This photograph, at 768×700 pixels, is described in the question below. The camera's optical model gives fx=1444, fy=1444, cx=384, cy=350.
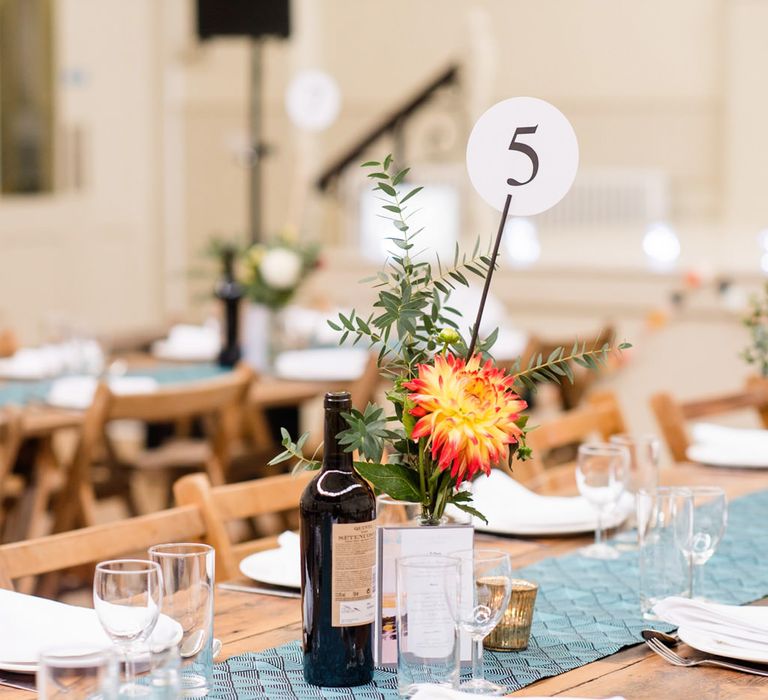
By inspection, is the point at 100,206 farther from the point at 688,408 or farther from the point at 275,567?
the point at 275,567

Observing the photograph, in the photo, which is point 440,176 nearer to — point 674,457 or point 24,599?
point 674,457

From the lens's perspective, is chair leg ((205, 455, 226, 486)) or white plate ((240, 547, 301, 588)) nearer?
white plate ((240, 547, 301, 588))

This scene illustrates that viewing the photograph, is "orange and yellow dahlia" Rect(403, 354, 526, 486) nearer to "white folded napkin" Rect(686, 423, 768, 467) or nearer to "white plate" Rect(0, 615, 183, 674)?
"white plate" Rect(0, 615, 183, 674)

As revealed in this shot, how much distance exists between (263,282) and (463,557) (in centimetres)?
303

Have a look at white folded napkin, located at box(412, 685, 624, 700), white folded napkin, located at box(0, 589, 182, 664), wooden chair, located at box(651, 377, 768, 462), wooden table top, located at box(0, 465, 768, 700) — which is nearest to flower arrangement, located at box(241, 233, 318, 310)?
wooden chair, located at box(651, 377, 768, 462)

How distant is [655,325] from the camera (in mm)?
5477

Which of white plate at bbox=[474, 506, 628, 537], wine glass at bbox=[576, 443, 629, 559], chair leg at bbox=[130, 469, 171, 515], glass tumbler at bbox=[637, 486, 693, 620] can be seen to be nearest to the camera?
glass tumbler at bbox=[637, 486, 693, 620]

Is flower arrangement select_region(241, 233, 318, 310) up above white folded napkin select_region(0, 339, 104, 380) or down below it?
above

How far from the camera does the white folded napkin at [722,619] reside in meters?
1.64

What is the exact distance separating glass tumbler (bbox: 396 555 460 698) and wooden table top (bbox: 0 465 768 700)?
0.29 feet

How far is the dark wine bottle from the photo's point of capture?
1543 millimetres

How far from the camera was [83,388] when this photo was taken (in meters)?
3.99

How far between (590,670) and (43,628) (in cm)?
63

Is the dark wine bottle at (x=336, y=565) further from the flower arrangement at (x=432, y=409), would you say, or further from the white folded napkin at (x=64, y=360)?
the white folded napkin at (x=64, y=360)
